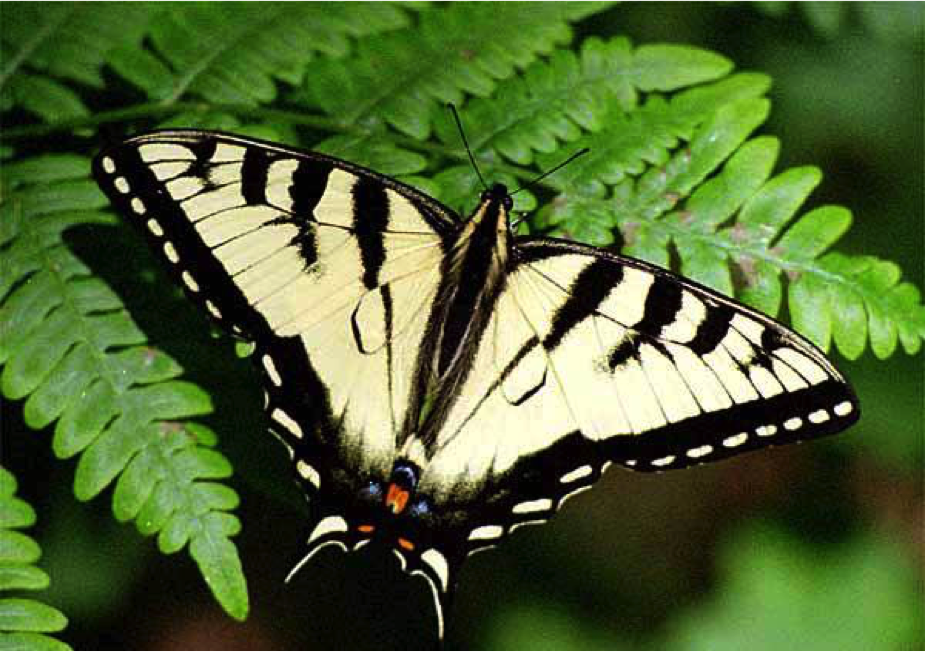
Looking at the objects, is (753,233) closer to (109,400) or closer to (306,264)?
(306,264)

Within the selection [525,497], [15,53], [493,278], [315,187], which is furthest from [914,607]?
[15,53]

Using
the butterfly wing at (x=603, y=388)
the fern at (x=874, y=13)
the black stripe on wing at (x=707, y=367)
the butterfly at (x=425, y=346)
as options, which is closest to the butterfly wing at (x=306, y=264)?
the butterfly at (x=425, y=346)

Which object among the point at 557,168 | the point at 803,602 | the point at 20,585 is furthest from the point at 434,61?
the point at 803,602

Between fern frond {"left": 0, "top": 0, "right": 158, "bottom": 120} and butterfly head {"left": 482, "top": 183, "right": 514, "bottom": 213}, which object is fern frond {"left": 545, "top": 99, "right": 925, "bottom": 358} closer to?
butterfly head {"left": 482, "top": 183, "right": 514, "bottom": 213}

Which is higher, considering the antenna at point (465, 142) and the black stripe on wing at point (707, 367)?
the antenna at point (465, 142)

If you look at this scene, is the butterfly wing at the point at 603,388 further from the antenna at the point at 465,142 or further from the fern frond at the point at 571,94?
the fern frond at the point at 571,94

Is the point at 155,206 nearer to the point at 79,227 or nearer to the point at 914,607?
the point at 79,227
